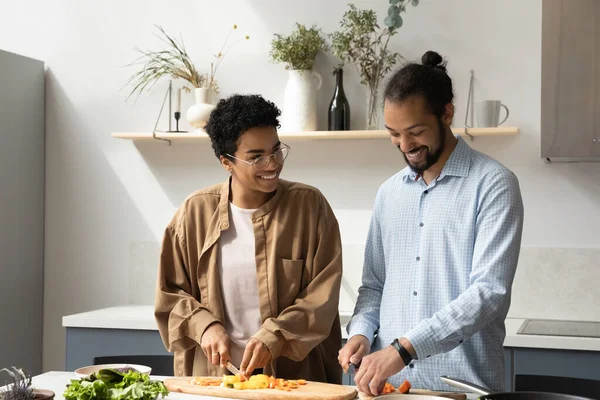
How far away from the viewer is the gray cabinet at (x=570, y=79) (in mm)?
3199

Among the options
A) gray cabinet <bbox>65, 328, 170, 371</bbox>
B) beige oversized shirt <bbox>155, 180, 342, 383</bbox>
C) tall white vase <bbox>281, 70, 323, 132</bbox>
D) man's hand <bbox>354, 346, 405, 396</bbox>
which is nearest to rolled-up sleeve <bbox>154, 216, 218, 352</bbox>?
beige oversized shirt <bbox>155, 180, 342, 383</bbox>

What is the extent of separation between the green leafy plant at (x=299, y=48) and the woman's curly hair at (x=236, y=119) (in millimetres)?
1509

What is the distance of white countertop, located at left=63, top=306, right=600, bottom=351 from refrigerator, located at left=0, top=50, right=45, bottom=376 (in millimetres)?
509

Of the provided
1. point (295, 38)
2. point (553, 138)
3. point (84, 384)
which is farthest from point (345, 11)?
point (84, 384)

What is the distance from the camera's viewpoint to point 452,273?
2035 millimetres

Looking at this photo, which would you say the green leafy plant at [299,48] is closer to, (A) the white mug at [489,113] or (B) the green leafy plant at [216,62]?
(B) the green leafy plant at [216,62]

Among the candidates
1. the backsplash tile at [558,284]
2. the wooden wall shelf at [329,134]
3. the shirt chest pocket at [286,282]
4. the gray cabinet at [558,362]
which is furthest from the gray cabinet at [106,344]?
the backsplash tile at [558,284]

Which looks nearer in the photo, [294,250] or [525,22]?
[294,250]

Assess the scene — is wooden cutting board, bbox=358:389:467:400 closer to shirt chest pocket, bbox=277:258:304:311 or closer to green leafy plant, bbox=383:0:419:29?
shirt chest pocket, bbox=277:258:304:311

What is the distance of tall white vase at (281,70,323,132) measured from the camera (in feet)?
12.5

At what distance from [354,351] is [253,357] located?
0.26 meters

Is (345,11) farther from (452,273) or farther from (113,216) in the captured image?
(452,273)

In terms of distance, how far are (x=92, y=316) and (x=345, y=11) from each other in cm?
187

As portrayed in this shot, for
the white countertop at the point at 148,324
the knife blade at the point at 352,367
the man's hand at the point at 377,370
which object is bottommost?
the white countertop at the point at 148,324
